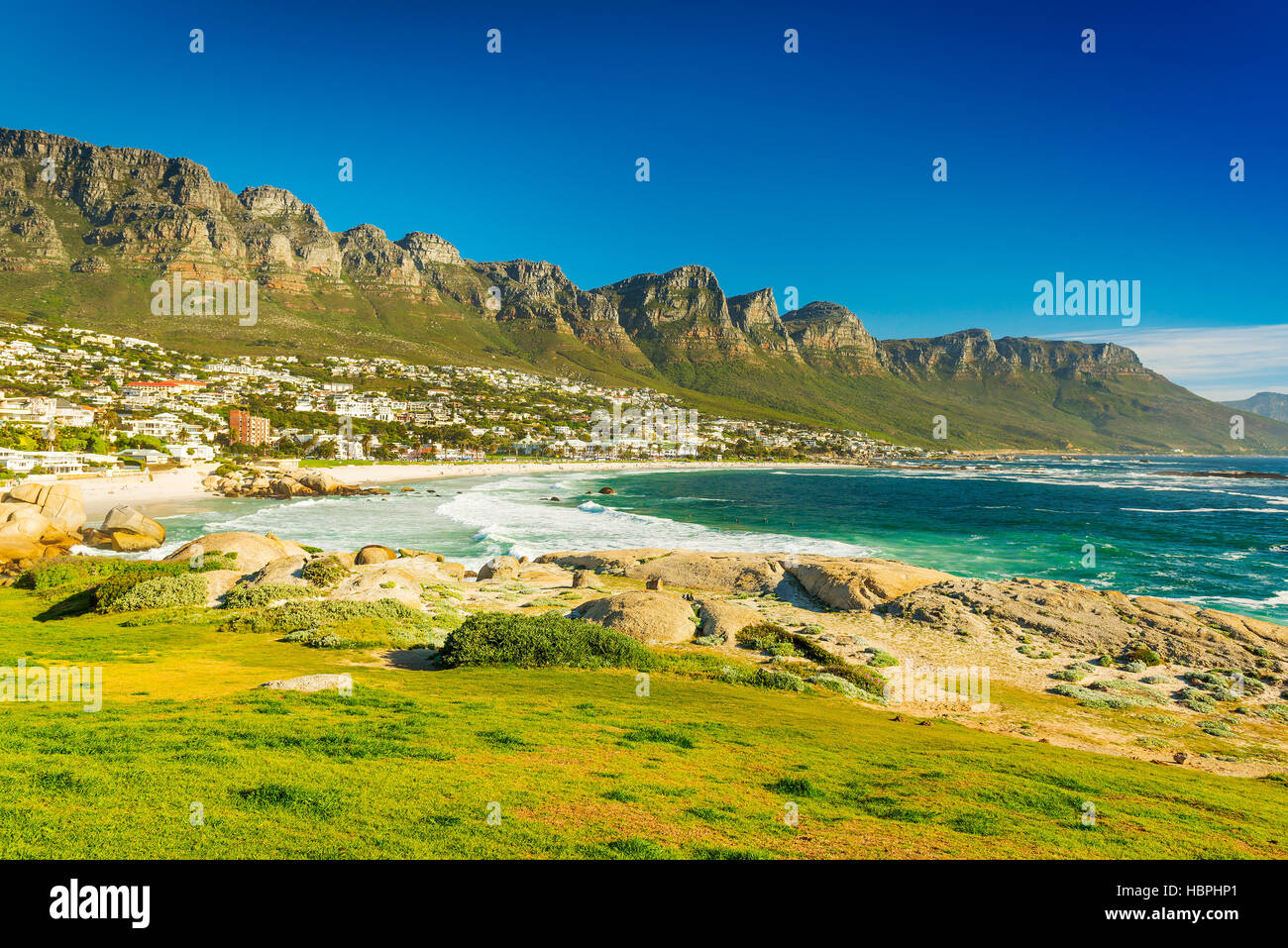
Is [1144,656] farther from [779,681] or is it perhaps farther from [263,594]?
[263,594]

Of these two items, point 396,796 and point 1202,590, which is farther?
point 1202,590

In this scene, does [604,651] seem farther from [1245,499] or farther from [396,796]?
[1245,499]

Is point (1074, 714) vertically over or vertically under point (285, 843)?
under

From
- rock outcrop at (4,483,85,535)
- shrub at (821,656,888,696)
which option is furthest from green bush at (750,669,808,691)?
rock outcrop at (4,483,85,535)

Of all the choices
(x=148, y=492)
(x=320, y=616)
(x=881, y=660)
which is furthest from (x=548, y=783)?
(x=148, y=492)

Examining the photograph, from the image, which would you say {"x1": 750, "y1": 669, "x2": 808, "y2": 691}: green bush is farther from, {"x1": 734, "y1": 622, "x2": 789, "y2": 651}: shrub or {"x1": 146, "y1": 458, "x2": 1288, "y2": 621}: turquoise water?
{"x1": 146, "y1": 458, "x2": 1288, "y2": 621}: turquoise water

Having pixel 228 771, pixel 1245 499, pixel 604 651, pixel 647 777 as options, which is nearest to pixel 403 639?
pixel 604 651
